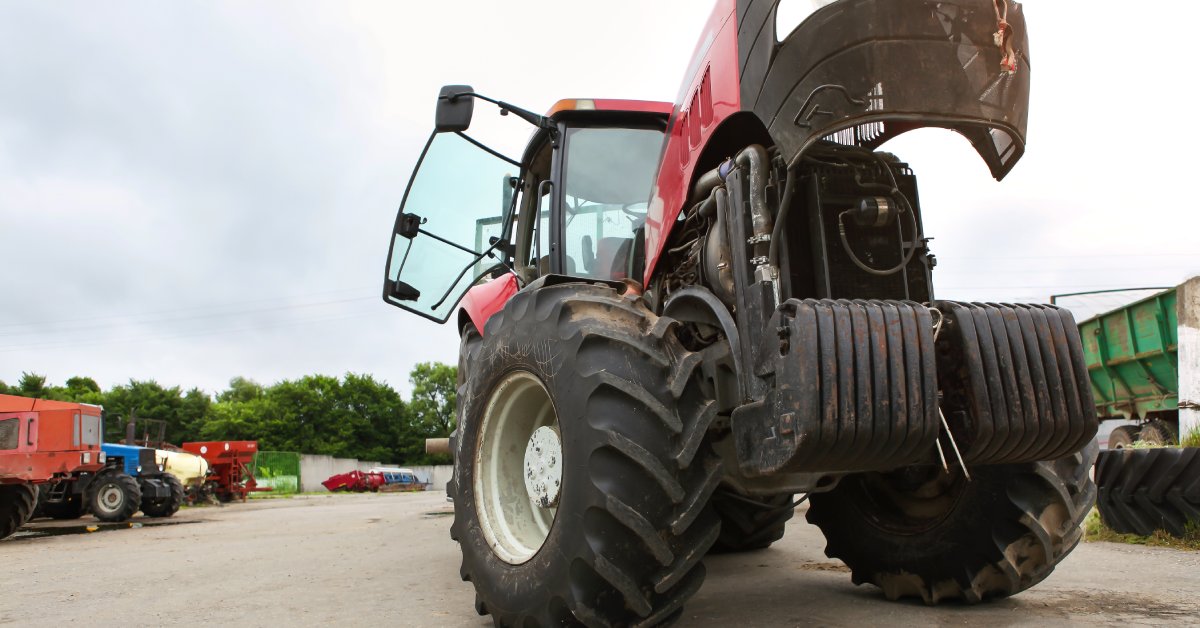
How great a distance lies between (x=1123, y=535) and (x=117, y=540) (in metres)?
11.1

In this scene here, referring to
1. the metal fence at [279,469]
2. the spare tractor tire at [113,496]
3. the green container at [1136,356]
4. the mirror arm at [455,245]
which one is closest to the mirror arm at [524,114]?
the mirror arm at [455,245]

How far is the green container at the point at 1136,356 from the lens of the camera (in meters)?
11.6

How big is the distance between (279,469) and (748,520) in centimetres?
3848

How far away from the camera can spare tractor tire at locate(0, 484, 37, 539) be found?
1198cm

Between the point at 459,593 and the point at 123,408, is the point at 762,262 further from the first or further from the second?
the point at 123,408

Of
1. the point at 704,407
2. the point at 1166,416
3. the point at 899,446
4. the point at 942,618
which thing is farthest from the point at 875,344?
the point at 1166,416

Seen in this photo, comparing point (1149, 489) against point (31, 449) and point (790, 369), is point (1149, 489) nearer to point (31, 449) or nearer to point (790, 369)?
point (790, 369)

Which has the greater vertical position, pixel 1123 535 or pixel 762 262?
pixel 762 262

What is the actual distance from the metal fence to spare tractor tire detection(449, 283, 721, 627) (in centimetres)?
3677

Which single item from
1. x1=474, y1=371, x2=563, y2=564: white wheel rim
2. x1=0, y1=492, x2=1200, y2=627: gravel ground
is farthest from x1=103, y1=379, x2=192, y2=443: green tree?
x1=474, y1=371, x2=563, y2=564: white wheel rim

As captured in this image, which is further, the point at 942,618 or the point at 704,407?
the point at 942,618

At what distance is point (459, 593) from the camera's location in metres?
4.69

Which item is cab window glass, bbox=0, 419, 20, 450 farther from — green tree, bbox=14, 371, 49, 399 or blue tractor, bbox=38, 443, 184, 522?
green tree, bbox=14, 371, 49, 399

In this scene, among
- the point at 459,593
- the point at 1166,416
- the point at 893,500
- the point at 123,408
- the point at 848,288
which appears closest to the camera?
the point at 848,288
